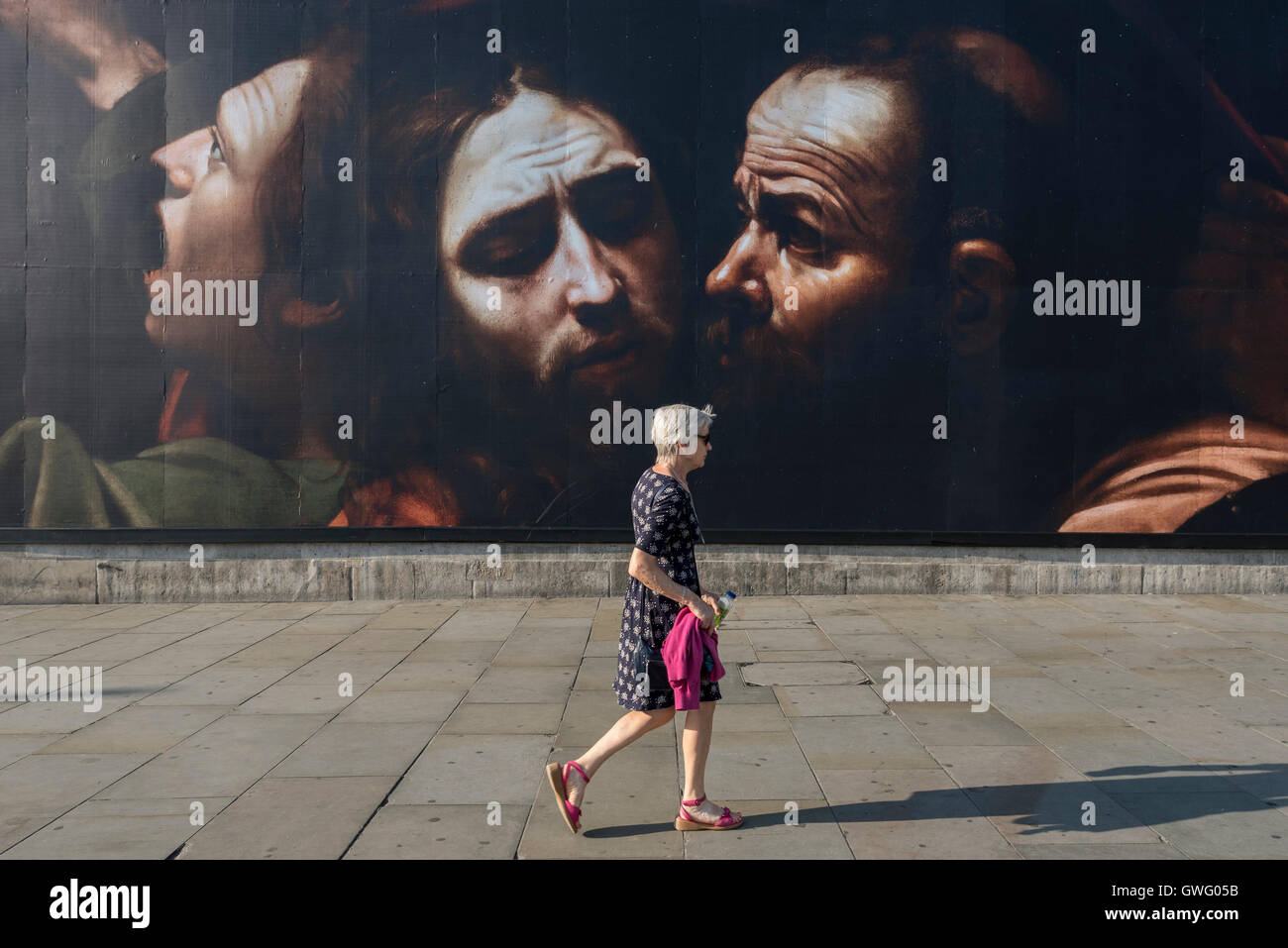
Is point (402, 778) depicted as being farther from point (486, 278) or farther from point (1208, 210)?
point (1208, 210)

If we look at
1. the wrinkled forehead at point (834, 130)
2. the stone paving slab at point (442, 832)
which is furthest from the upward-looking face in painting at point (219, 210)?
the stone paving slab at point (442, 832)

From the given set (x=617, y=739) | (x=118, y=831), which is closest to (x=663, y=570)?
(x=617, y=739)

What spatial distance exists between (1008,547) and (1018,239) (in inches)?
145

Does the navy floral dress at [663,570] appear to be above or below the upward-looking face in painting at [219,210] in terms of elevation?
below

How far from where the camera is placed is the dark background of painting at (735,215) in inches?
442

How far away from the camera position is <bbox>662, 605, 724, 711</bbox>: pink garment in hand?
175 inches

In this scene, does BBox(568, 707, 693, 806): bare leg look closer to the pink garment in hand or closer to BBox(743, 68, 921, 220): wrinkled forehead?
the pink garment in hand

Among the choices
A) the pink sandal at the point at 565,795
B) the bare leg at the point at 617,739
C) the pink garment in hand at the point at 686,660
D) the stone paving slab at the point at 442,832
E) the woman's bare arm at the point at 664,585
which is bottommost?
the stone paving slab at the point at 442,832

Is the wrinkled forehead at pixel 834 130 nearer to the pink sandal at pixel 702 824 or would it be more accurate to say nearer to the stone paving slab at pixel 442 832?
the pink sandal at pixel 702 824

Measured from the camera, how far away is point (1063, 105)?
11.3 meters

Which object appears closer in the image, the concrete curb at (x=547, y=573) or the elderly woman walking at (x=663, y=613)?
the elderly woman walking at (x=663, y=613)

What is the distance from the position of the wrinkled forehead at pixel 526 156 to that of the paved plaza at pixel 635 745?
16.5 feet

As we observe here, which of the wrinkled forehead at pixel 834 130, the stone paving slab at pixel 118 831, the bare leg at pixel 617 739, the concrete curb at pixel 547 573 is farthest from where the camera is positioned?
the wrinkled forehead at pixel 834 130

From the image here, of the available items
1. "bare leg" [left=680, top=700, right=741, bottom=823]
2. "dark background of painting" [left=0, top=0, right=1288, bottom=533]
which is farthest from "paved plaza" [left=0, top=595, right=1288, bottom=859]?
"dark background of painting" [left=0, top=0, right=1288, bottom=533]
